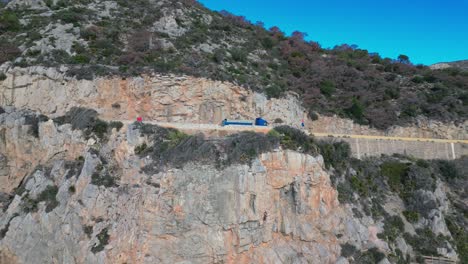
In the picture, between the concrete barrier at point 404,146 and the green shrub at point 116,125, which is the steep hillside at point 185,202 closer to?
the green shrub at point 116,125

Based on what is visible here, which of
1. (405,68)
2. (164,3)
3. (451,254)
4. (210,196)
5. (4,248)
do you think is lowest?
(451,254)

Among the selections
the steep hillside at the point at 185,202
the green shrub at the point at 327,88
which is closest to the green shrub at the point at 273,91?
the steep hillside at the point at 185,202

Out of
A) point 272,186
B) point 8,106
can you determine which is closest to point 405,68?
point 272,186

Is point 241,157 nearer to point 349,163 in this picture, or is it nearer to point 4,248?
point 349,163

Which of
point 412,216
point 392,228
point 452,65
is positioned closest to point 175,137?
point 392,228

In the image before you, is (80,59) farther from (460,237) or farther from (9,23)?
(460,237)
